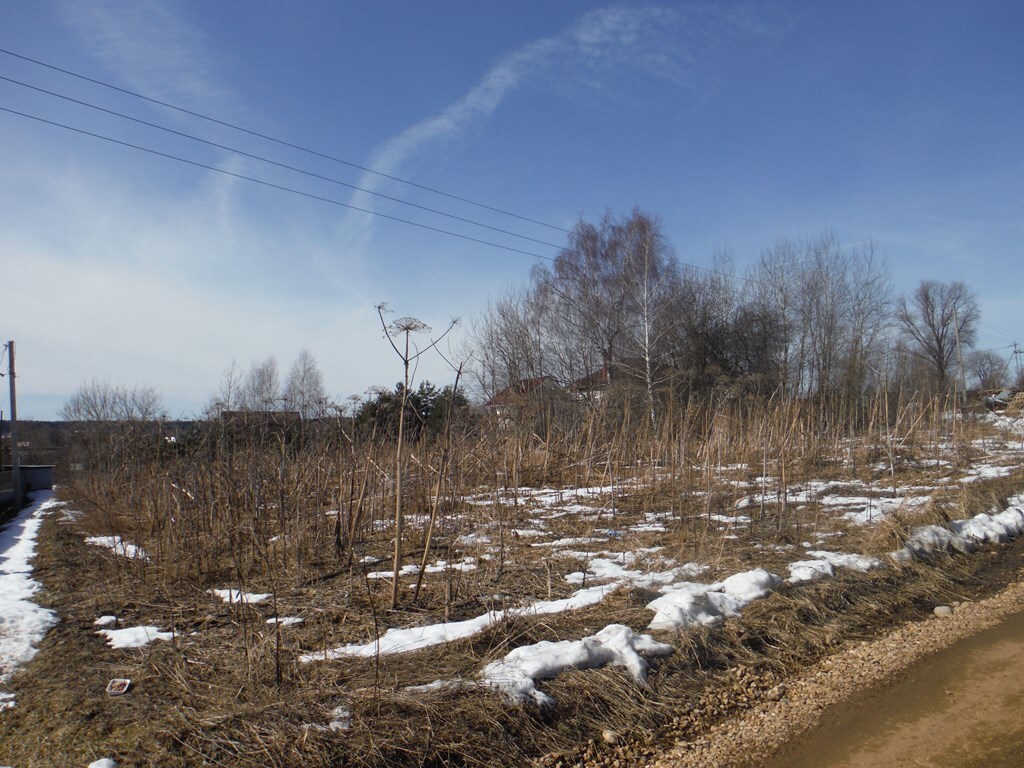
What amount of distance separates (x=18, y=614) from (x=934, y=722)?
222 inches

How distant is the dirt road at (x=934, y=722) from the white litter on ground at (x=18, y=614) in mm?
3837

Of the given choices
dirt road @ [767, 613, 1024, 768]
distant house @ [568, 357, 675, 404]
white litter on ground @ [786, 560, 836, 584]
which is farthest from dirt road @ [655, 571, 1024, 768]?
distant house @ [568, 357, 675, 404]

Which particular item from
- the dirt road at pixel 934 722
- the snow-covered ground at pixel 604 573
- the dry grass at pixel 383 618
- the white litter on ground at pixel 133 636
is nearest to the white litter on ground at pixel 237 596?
the snow-covered ground at pixel 604 573

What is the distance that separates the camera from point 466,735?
112 inches

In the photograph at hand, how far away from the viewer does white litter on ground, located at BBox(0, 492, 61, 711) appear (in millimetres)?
3826

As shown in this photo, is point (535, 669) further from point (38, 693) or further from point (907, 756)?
point (38, 693)

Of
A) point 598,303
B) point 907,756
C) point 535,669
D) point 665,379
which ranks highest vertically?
point 598,303

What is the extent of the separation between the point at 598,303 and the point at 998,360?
1732 inches

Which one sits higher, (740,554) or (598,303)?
(598,303)

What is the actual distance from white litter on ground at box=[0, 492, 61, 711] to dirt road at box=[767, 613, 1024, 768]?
3.84 m

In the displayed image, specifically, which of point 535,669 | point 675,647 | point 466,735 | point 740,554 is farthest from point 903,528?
point 466,735

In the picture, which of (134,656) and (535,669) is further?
(134,656)

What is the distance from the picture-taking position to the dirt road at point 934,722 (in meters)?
2.80

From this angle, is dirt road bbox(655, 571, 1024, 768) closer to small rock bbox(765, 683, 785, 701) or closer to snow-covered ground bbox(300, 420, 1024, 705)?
small rock bbox(765, 683, 785, 701)
